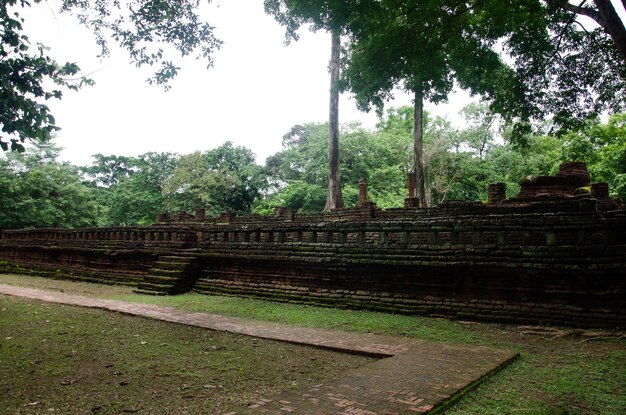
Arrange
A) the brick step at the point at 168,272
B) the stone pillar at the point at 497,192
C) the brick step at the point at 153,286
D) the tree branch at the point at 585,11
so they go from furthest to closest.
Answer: the stone pillar at the point at 497,192 → the brick step at the point at 168,272 → the brick step at the point at 153,286 → the tree branch at the point at 585,11

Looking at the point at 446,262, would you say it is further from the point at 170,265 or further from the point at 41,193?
the point at 41,193

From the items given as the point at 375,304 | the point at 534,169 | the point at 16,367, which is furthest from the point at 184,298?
the point at 534,169

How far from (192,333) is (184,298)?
11.2 feet

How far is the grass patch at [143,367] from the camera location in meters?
3.72

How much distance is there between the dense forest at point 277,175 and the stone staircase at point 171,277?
1630 cm

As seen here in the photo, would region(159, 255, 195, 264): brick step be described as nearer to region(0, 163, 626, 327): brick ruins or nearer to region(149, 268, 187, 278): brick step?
region(0, 163, 626, 327): brick ruins

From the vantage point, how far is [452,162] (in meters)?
30.0

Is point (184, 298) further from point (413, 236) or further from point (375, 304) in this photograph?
point (413, 236)

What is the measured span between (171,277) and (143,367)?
604 cm

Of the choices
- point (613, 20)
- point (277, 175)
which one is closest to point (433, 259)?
point (613, 20)

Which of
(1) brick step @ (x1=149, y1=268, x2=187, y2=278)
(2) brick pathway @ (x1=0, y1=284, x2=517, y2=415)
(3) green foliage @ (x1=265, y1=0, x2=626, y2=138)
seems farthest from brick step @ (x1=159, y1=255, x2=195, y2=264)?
(3) green foliage @ (x1=265, y1=0, x2=626, y2=138)

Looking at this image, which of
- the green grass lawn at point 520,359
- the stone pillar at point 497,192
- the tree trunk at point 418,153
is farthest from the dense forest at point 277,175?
the green grass lawn at point 520,359

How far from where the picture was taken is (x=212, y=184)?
2833 centimetres

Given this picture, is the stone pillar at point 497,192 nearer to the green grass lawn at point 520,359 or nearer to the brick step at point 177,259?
the green grass lawn at point 520,359
